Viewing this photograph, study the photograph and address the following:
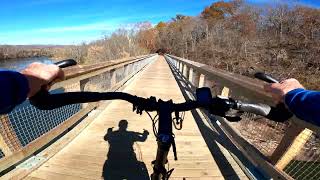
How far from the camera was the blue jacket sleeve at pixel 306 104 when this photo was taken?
3.98 ft

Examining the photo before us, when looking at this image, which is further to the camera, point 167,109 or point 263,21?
point 263,21

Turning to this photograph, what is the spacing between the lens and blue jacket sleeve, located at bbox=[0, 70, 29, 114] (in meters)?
1.04

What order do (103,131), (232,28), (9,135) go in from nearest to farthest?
1. (9,135)
2. (103,131)
3. (232,28)

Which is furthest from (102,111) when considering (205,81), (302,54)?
(302,54)

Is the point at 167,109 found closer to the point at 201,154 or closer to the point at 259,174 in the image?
the point at 259,174

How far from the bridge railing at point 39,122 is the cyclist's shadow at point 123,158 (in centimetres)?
64

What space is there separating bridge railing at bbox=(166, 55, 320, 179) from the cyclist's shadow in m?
1.09

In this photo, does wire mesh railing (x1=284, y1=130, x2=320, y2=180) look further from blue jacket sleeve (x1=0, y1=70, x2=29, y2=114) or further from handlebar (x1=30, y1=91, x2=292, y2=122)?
blue jacket sleeve (x1=0, y1=70, x2=29, y2=114)

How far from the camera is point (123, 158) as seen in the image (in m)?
4.16

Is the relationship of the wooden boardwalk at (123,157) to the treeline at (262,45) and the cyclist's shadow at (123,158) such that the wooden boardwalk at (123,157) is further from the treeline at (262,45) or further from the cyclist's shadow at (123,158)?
the treeline at (262,45)

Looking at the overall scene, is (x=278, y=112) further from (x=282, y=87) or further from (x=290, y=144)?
(x=290, y=144)

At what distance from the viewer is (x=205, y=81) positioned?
764 centimetres

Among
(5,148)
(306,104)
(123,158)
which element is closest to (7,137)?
(5,148)

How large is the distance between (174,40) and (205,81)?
260ft
